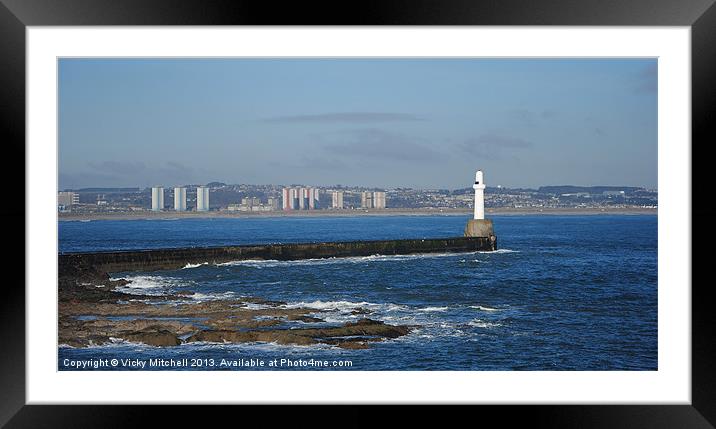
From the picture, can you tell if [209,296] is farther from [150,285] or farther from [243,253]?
[243,253]

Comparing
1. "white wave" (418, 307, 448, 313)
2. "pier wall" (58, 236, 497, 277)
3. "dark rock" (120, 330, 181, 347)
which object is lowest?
"white wave" (418, 307, 448, 313)

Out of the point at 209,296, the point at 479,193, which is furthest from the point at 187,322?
the point at 479,193

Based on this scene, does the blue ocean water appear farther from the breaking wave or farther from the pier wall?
the pier wall

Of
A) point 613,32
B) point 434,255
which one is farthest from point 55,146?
point 434,255

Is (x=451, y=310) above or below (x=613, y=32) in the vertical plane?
below

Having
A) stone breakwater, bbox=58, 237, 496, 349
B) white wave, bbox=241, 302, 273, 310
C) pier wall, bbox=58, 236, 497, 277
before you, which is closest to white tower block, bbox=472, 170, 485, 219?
pier wall, bbox=58, 236, 497, 277

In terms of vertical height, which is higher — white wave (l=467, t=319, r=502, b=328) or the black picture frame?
the black picture frame

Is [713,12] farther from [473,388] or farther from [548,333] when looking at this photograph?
[548,333]
